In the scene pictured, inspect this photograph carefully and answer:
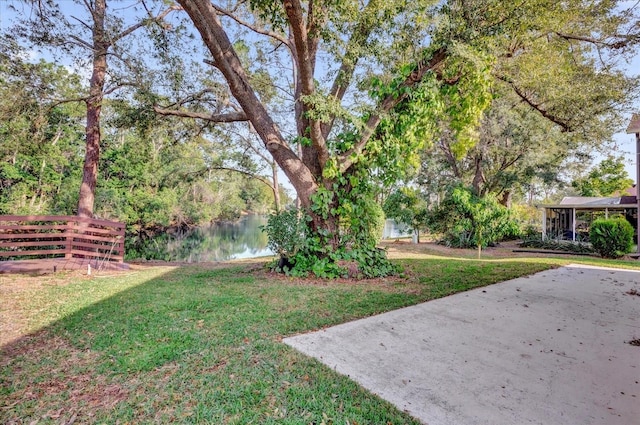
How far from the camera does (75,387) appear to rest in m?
2.26

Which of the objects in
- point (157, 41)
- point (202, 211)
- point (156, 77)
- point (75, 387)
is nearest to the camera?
point (75, 387)

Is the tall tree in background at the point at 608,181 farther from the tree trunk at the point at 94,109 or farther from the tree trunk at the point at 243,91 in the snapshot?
the tree trunk at the point at 94,109

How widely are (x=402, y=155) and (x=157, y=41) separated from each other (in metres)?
5.31

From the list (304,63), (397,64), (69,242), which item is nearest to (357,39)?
(397,64)

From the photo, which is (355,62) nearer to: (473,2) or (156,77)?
(473,2)

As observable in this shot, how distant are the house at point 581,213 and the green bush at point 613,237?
4349 millimetres

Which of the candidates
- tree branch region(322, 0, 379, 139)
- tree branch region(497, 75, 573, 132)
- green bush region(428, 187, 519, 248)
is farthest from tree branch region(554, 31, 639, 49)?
green bush region(428, 187, 519, 248)

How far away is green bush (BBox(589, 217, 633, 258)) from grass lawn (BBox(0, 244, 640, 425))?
8083 mm

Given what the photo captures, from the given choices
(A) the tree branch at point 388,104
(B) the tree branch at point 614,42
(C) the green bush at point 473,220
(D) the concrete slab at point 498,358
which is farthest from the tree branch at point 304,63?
(C) the green bush at point 473,220

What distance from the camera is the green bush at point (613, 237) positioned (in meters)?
10.0

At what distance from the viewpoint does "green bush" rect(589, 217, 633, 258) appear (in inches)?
396

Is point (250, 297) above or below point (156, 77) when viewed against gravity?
below

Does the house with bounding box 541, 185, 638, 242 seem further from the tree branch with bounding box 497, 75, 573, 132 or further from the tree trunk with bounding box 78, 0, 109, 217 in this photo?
the tree trunk with bounding box 78, 0, 109, 217

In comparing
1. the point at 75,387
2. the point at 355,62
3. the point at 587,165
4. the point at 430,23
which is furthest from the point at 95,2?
the point at 587,165
